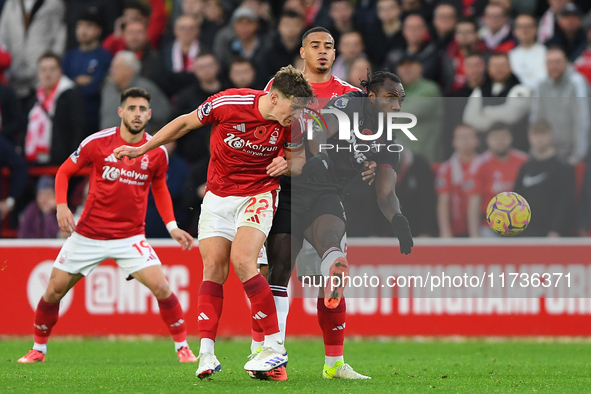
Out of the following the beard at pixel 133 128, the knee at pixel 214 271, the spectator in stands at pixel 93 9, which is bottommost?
the knee at pixel 214 271

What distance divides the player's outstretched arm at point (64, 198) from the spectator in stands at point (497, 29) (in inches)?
253

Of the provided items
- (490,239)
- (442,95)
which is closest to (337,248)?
(490,239)

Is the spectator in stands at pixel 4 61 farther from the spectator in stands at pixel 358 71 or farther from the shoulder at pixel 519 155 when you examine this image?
the shoulder at pixel 519 155

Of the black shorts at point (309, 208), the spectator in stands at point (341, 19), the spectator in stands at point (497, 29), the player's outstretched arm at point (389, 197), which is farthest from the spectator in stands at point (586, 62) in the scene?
the black shorts at point (309, 208)

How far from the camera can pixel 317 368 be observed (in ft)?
26.5

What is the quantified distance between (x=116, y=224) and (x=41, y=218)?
10.8ft

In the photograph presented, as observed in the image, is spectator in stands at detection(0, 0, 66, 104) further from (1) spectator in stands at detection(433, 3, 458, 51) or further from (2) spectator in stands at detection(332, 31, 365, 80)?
(1) spectator in stands at detection(433, 3, 458, 51)

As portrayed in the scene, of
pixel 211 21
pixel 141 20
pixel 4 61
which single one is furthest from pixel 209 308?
pixel 4 61

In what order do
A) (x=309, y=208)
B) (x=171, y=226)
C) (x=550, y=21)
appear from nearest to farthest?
(x=309, y=208)
(x=171, y=226)
(x=550, y=21)

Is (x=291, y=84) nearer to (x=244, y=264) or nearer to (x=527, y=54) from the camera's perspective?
(x=244, y=264)

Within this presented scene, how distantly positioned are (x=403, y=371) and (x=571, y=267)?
3.67 m

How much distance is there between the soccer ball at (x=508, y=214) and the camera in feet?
26.8

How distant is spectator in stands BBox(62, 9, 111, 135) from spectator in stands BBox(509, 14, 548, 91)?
5.42 m

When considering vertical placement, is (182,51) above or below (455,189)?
above
